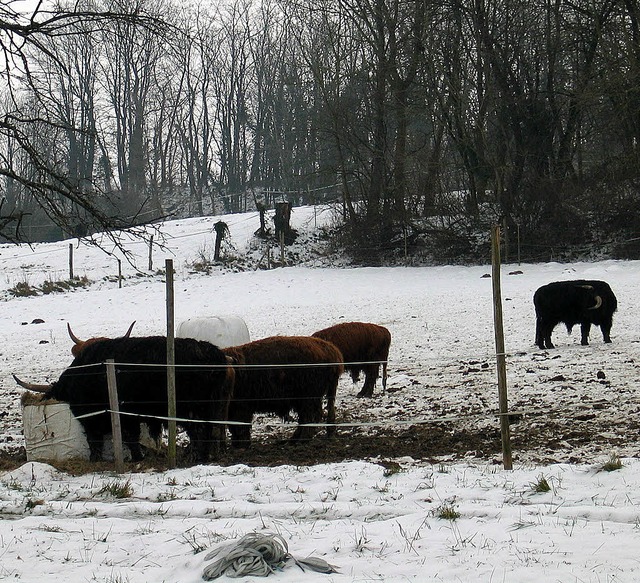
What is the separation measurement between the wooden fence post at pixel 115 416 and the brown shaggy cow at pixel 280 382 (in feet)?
5.33

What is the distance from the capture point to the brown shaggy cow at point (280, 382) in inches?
401

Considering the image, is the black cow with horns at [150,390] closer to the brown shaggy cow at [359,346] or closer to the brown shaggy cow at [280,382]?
the brown shaggy cow at [280,382]

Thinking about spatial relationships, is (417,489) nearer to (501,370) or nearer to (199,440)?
(501,370)

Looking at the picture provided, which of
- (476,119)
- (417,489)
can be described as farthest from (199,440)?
(476,119)

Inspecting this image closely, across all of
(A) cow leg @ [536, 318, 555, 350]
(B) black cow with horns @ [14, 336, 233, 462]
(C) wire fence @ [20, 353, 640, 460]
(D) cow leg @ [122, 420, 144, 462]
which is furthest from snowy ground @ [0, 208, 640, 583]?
(D) cow leg @ [122, 420, 144, 462]

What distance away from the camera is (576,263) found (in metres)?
26.2

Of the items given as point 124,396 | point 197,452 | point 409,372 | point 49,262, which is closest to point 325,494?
point 197,452

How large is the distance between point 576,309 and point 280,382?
266 inches

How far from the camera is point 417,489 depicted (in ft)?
22.3

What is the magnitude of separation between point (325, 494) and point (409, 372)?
22.8ft

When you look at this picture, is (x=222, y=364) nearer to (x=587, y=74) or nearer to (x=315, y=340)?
(x=315, y=340)

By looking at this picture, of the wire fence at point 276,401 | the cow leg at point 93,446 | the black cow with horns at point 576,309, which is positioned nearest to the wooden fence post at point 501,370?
the wire fence at point 276,401

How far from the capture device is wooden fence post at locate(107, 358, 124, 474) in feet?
28.8

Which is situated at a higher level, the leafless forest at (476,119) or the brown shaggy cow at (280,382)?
the leafless forest at (476,119)
